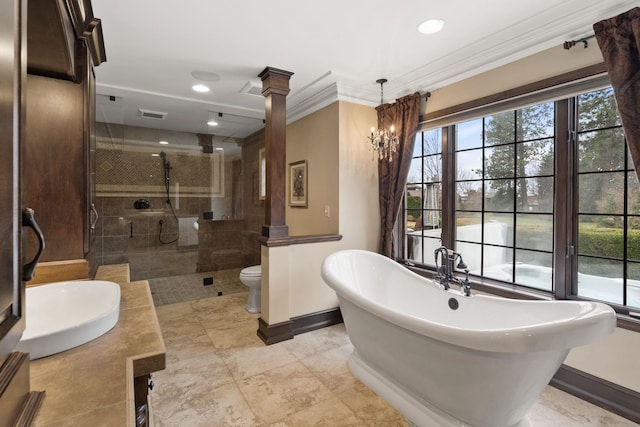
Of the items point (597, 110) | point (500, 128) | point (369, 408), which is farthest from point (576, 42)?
point (369, 408)

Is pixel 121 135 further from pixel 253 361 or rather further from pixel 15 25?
pixel 15 25

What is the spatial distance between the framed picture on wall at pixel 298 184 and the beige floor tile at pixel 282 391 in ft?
6.31

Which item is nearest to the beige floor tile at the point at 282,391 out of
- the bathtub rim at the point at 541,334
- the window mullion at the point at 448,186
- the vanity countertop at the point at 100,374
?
the vanity countertop at the point at 100,374

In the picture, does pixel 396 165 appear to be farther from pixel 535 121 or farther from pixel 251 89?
pixel 251 89

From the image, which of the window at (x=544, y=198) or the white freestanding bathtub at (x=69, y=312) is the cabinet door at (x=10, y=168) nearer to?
the white freestanding bathtub at (x=69, y=312)

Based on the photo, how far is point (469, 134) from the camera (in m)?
2.73

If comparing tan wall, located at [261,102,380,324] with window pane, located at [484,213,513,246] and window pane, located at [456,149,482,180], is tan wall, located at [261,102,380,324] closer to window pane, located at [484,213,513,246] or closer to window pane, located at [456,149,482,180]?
window pane, located at [456,149,482,180]

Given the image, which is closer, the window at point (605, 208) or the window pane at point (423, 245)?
the window at point (605, 208)

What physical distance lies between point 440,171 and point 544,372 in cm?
209

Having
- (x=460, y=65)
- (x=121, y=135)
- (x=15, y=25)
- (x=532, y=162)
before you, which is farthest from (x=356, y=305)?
(x=121, y=135)

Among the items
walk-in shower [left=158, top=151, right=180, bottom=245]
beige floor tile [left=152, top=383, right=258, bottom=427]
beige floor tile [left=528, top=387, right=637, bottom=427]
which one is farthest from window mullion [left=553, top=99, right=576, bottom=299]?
walk-in shower [left=158, top=151, right=180, bottom=245]

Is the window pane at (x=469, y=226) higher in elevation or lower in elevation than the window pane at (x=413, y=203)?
lower

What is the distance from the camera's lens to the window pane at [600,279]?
6.35ft

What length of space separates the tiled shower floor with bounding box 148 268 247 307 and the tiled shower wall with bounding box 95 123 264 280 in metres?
0.14
